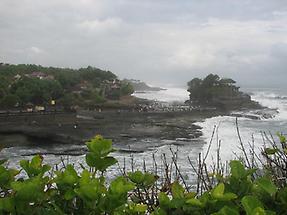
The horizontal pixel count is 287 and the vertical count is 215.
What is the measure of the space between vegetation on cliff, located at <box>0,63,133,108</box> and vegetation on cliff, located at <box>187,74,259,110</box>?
9614 mm

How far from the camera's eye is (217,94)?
191 feet

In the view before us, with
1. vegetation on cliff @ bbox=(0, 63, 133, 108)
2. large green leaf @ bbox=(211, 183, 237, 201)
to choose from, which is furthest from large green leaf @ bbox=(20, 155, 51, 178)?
vegetation on cliff @ bbox=(0, 63, 133, 108)

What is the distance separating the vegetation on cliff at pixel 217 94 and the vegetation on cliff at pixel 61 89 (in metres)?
9.61

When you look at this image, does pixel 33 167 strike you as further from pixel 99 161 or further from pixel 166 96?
pixel 166 96

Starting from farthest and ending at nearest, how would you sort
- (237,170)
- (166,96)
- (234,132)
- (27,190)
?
1. (166,96)
2. (234,132)
3. (237,170)
4. (27,190)

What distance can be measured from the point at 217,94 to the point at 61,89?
20.9m

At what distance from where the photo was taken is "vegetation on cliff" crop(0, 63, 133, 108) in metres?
47.8

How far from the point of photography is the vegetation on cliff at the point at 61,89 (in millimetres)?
47812

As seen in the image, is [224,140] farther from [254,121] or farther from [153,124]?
[254,121]

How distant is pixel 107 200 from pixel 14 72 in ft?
213

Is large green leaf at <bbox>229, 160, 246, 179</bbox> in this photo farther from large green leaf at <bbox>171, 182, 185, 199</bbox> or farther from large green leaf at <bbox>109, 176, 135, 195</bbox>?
large green leaf at <bbox>109, 176, 135, 195</bbox>

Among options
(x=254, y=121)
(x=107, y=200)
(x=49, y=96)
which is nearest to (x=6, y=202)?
(x=107, y=200)

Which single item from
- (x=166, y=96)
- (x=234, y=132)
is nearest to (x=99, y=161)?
(x=234, y=132)

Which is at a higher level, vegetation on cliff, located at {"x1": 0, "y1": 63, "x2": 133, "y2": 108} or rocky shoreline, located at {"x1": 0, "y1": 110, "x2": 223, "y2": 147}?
vegetation on cliff, located at {"x1": 0, "y1": 63, "x2": 133, "y2": 108}
